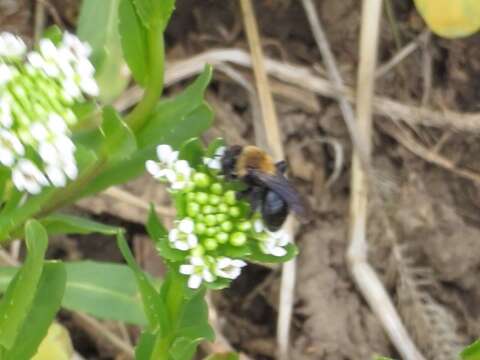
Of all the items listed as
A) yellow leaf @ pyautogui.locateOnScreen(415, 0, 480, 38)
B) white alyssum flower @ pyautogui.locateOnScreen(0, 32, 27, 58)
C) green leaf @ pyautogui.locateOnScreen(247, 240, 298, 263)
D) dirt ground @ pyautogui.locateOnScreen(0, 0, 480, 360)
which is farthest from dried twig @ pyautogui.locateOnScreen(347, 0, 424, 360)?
white alyssum flower @ pyautogui.locateOnScreen(0, 32, 27, 58)

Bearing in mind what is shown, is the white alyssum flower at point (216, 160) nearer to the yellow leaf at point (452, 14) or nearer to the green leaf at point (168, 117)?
the green leaf at point (168, 117)

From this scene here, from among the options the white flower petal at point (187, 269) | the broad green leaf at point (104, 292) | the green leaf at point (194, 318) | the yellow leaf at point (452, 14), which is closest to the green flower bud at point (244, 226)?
the white flower petal at point (187, 269)

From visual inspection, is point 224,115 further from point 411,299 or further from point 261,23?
point 411,299

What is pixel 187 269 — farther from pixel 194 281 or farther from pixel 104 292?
pixel 104 292

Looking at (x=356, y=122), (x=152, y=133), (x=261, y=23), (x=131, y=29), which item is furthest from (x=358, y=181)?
(x=131, y=29)

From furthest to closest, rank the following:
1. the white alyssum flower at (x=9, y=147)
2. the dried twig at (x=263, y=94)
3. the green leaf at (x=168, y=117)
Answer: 1. the dried twig at (x=263, y=94)
2. the green leaf at (x=168, y=117)
3. the white alyssum flower at (x=9, y=147)

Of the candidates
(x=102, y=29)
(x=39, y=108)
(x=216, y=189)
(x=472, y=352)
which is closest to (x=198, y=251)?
(x=216, y=189)

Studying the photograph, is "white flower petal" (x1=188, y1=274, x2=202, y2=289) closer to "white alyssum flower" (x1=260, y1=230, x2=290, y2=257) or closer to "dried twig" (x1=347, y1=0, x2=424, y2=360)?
"white alyssum flower" (x1=260, y1=230, x2=290, y2=257)
